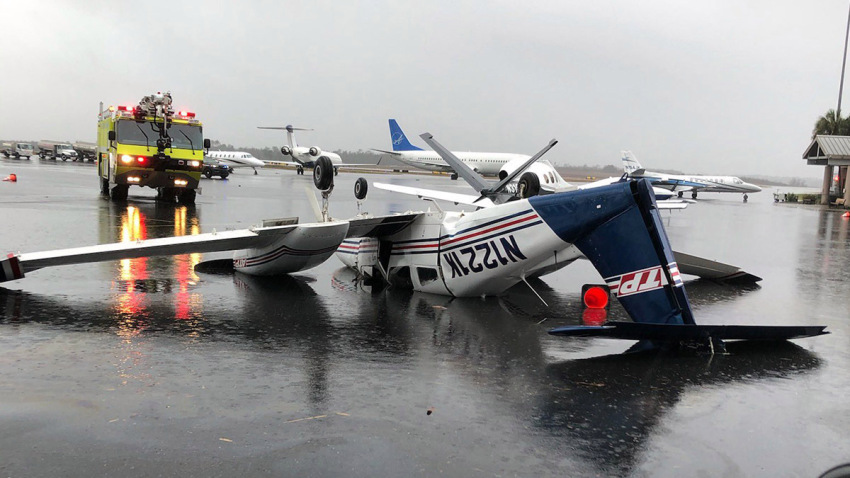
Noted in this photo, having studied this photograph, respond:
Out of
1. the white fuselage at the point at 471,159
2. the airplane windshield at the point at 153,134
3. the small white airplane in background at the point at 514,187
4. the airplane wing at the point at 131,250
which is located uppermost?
the white fuselage at the point at 471,159

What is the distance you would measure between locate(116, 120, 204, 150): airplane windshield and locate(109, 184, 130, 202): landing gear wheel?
2172 millimetres

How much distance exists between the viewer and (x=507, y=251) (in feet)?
31.1

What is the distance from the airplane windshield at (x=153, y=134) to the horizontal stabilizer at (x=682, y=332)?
1995cm

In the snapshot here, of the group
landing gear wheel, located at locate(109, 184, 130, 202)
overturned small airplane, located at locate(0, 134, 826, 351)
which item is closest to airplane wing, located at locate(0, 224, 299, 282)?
overturned small airplane, located at locate(0, 134, 826, 351)

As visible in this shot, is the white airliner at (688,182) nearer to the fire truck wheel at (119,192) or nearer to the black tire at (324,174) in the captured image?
the fire truck wheel at (119,192)

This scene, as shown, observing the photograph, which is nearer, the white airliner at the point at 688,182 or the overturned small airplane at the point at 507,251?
the overturned small airplane at the point at 507,251

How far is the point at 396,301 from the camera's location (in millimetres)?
10453

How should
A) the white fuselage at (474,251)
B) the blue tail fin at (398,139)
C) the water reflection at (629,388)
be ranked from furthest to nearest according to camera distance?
the blue tail fin at (398,139)
the white fuselage at (474,251)
the water reflection at (629,388)

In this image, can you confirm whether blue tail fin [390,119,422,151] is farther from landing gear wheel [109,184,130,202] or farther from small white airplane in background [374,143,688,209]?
landing gear wheel [109,184,130,202]

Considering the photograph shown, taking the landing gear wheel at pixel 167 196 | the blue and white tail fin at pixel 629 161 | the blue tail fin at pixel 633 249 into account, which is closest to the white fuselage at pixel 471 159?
the blue and white tail fin at pixel 629 161

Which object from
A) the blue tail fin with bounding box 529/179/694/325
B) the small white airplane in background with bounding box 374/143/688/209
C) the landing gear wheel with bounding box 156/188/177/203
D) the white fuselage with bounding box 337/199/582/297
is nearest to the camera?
the blue tail fin with bounding box 529/179/694/325

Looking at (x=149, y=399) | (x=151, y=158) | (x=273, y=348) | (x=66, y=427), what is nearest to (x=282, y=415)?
(x=149, y=399)

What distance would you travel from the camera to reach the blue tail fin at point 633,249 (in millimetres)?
7773

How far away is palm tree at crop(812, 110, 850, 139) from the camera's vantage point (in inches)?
2655
